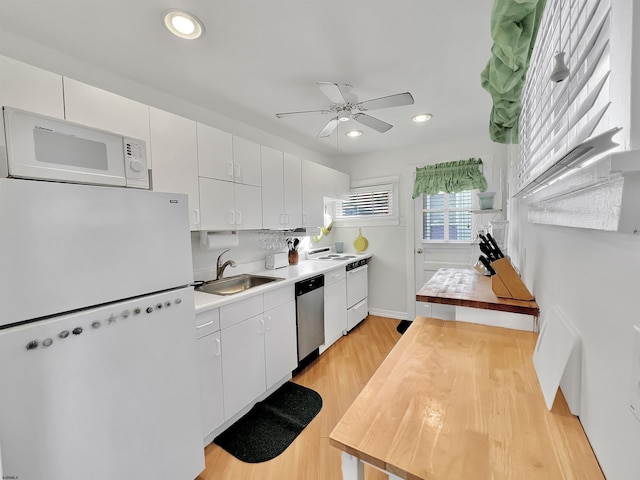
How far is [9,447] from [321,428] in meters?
1.51

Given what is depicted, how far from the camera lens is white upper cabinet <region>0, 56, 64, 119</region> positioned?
3.76 feet

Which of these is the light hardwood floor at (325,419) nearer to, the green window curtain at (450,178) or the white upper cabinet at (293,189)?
the white upper cabinet at (293,189)

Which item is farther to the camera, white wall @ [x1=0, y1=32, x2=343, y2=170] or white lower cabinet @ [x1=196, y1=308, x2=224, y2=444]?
white lower cabinet @ [x1=196, y1=308, x2=224, y2=444]

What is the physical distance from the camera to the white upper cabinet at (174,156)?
63.9 inches

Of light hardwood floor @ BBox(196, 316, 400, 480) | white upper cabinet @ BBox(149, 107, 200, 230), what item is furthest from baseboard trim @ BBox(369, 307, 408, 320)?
white upper cabinet @ BBox(149, 107, 200, 230)

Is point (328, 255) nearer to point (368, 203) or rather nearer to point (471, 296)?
point (368, 203)

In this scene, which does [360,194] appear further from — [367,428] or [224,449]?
[367,428]

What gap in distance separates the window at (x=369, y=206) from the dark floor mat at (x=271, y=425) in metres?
2.42

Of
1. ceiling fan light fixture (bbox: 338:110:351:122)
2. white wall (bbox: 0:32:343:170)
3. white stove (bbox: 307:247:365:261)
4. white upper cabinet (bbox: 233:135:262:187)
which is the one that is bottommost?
white stove (bbox: 307:247:365:261)

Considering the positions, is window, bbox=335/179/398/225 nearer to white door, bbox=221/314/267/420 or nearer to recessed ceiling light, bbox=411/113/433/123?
recessed ceiling light, bbox=411/113/433/123

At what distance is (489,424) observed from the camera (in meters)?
0.64

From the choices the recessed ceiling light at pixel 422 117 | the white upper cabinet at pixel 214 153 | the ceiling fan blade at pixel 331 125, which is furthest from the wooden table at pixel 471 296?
the white upper cabinet at pixel 214 153

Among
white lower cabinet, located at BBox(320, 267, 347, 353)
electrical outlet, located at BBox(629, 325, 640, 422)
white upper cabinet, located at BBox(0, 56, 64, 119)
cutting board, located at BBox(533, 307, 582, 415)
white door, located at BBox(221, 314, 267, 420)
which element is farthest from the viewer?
white lower cabinet, located at BBox(320, 267, 347, 353)

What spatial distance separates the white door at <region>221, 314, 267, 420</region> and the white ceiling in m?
1.73
